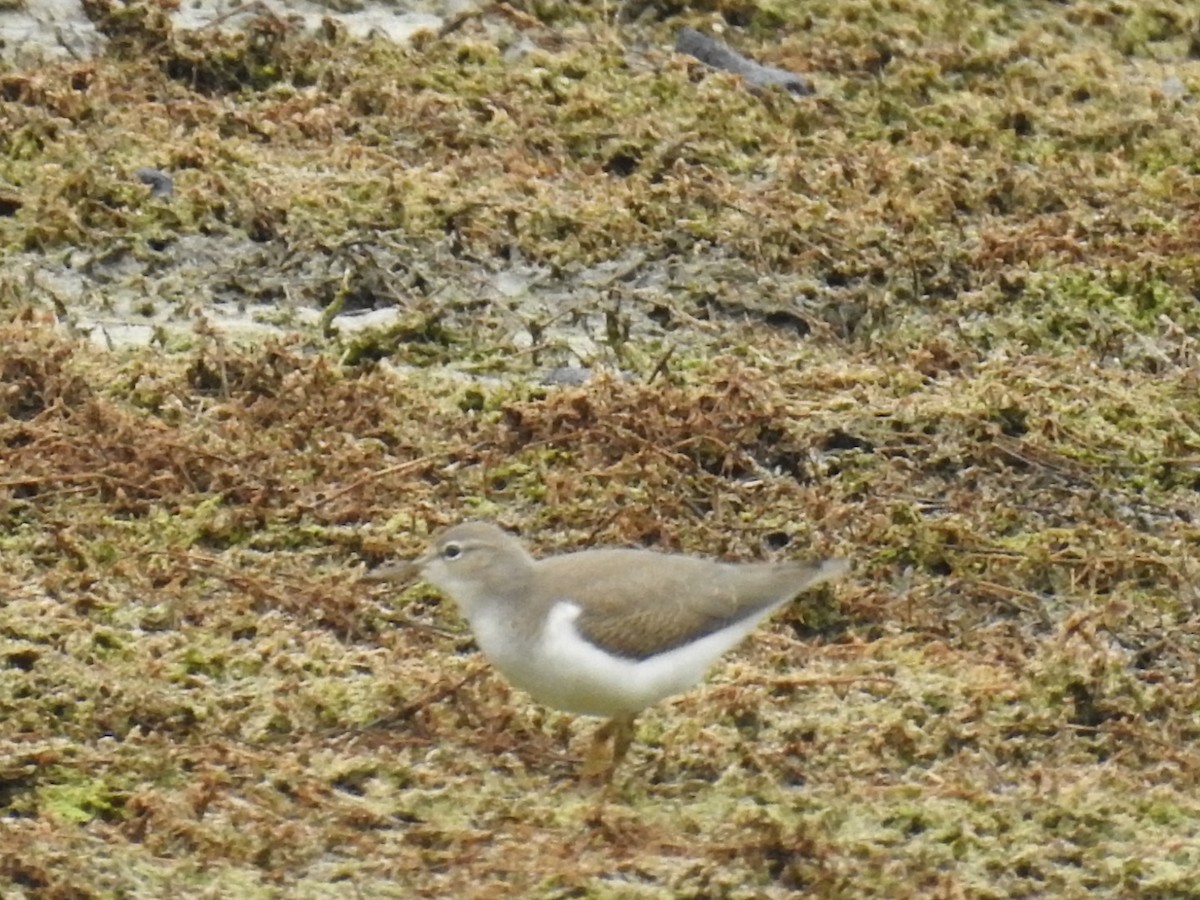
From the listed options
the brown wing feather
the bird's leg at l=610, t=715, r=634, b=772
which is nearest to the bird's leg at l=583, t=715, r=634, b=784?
the bird's leg at l=610, t=715, r=634, b=772

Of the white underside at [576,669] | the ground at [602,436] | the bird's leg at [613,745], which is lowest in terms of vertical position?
the ground at [602,436]

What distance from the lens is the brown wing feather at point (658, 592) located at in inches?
266

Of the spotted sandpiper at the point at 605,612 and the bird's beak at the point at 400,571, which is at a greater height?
the spotted sandpiper at the point at 605,612

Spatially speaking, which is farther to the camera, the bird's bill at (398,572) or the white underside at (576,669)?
the bird's bill at (398,572)

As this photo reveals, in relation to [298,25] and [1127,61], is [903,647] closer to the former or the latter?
[298,25]

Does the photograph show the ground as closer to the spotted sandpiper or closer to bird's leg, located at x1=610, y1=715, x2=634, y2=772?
bird's leg, located at x1=610, y1=715, x2=634, y2=772

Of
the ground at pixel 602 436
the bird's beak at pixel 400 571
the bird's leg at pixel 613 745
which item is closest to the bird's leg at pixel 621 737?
the bird's leg at pixel 613 745

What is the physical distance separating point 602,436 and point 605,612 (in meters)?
2.35

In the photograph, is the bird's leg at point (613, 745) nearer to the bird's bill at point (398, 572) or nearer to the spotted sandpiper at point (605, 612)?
the spotted sandpiper at point (605, 612)

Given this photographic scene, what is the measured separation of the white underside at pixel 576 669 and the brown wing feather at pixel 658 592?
34 mm

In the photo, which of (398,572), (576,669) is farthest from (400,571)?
(576,669)

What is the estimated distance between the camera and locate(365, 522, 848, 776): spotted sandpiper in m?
6.66

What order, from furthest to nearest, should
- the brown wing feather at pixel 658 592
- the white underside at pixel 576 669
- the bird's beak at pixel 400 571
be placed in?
the bird's beak at pixel 400 571 < the brown wing feather at pixel 658 592 < the white underside at pixel 576 669

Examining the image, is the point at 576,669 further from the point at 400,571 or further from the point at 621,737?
the point at 400,571
